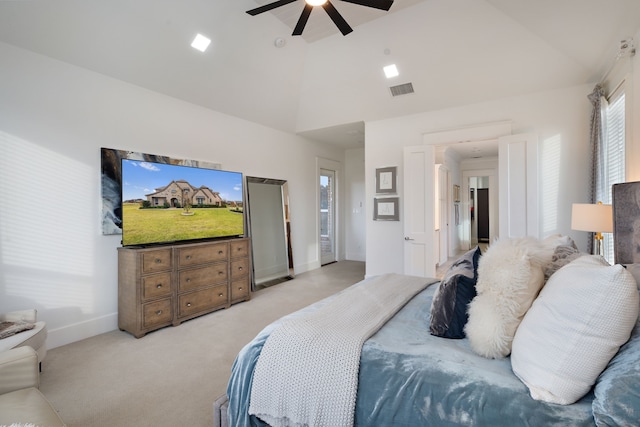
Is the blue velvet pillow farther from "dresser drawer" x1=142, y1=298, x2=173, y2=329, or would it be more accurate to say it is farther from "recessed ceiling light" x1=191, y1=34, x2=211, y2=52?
"recessed ceiling light" x1=191, y1=34, x2=211, y2=52

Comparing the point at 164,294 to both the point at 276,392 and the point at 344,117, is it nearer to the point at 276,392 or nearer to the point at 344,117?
the point at 276,392

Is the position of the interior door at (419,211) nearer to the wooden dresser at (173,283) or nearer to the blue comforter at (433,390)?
the wooden dresser at (173,283)

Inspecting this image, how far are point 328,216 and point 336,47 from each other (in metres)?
3.87

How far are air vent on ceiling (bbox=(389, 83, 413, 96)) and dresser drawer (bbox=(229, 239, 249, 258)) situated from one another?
302 centimetres

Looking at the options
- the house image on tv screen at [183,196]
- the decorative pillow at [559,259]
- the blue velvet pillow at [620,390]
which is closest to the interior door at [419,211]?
the decorative pillow at [559,259]

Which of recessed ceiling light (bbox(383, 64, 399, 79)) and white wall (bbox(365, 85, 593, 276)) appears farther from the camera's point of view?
recessed ceiling light (bbox(383, 64, 399, 79))

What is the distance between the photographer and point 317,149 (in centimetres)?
653

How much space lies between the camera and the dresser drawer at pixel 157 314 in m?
3.08

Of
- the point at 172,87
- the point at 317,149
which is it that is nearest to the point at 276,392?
the point at 172,87

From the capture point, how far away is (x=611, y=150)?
3066 millimetres

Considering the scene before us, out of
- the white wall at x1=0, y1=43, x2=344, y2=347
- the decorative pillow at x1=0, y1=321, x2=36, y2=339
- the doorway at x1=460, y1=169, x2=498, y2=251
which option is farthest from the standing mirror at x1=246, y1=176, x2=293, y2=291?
the doorway at x1=460, y1=169, x2=498, y2=251

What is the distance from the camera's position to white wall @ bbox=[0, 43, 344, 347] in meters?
2.68

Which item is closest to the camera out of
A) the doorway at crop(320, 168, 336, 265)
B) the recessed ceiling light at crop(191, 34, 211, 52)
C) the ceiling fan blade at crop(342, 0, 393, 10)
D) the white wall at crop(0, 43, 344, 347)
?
the ceiling fan blade at crop(342, 0, 393, 10)

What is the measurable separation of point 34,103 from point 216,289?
101 inches
